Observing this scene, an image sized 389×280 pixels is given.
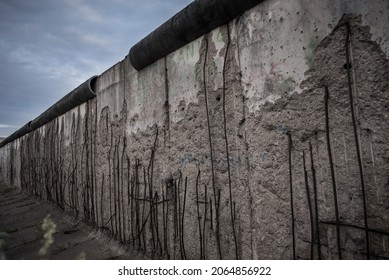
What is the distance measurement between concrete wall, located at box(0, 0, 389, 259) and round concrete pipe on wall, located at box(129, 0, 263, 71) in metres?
0.07

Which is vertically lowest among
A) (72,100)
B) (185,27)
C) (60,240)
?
(60,240)

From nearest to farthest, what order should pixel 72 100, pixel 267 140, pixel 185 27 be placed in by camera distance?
pixel 267 140
pixel 185 27
pixel 72 100

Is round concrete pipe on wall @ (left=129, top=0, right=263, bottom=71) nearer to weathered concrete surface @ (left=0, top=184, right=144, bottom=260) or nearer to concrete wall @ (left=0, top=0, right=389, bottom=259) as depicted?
concrete wall @ (left=0, top=0, right=389, bottom=259)

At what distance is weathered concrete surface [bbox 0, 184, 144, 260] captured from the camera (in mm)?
2771

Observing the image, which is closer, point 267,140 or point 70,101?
point 267,140

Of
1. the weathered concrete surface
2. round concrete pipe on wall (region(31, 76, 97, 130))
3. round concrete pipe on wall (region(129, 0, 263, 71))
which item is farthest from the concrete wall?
round concrete pipe on wall (region(31, 76, 97, 130))

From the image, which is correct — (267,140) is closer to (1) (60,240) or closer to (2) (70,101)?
(1) (60,240)

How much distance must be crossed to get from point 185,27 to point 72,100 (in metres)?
3.17

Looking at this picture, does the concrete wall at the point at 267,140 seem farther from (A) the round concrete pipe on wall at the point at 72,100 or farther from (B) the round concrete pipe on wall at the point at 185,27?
(A) the round concrete pipe on wall at the point at 72,100

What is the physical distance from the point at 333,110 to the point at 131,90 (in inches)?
86.3

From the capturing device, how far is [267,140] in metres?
1.43

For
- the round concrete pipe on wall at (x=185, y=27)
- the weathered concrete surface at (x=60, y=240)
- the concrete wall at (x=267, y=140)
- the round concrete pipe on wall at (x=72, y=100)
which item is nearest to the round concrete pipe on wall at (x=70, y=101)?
the round concrete pipe on wall at (x=72, y=100)

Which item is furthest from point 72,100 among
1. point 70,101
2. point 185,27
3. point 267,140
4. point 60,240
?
point 267,140

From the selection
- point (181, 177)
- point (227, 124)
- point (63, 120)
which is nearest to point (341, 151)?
point (227, 124)
